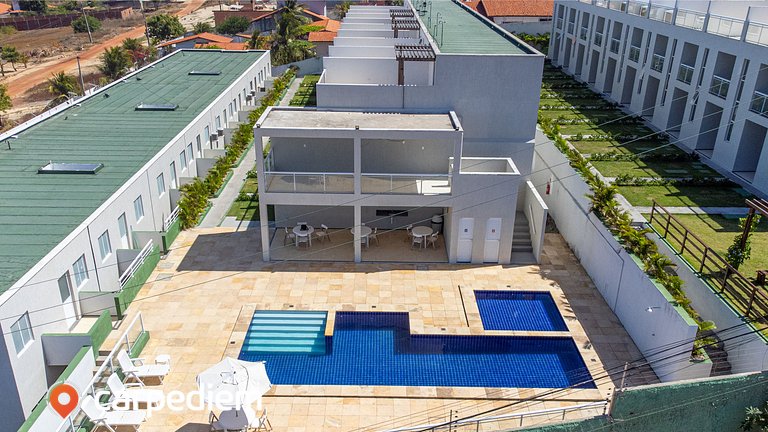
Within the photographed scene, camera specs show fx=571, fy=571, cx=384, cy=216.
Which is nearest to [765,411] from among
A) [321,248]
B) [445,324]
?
[445,324]

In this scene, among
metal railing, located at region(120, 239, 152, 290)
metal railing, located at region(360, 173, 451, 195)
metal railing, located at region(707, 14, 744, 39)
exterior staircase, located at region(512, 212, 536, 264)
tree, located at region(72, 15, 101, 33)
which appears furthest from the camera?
tree, located at region(72, 15, 101, 33)

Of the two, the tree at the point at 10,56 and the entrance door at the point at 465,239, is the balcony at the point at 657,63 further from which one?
the tree at the point at 10,56

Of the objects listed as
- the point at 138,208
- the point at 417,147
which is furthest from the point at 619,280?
the point at 138,208

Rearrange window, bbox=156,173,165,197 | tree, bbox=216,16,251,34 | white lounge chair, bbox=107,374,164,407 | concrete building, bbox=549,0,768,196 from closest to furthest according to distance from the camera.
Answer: white lounge chair, bbox=107,374,164,407
window, bbox=156,173,165,197
concrete building, bbox=549,0,768,196
tree, bbox=216,16,251,34

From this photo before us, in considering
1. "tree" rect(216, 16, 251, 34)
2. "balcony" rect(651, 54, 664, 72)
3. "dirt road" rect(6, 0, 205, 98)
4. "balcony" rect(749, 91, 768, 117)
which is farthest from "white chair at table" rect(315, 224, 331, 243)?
"tree" rect(216, 16, 251, 34)

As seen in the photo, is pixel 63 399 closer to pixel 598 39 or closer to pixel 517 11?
pixel 598 39

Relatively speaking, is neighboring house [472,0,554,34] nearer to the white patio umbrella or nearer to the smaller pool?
the smaller pool

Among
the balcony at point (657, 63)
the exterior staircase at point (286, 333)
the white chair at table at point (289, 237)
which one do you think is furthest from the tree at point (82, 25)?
the exterior staircase at point (286, 333)
